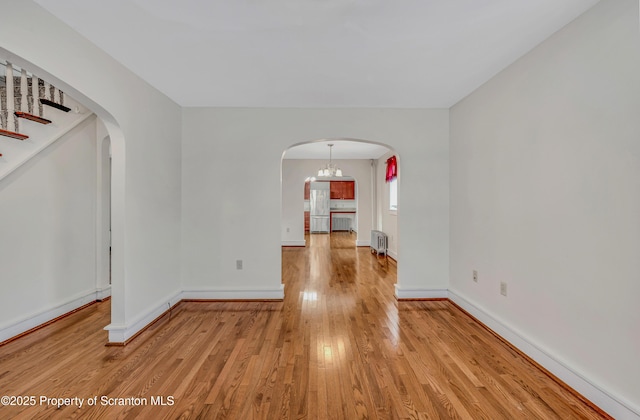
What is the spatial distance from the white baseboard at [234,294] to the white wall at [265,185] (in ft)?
0.19

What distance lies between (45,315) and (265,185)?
2.56 meters

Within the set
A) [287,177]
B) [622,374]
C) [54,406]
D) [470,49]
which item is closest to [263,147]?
[470,49]

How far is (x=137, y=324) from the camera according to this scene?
2.65m

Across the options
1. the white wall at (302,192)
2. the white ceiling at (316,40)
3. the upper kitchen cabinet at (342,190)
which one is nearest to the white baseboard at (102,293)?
the white ceiling at (316,40)

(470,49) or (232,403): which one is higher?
(470,49)

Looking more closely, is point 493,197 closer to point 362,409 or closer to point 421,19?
point 421,19

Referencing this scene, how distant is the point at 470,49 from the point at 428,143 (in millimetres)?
1434

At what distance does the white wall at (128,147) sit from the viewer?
1752 millimetres

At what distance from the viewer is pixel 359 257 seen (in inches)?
257

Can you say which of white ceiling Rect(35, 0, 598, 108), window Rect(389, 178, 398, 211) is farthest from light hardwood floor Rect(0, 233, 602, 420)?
window Rect(389, 178, 398, 211)

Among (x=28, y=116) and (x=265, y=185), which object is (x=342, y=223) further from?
(x=28, y=116)

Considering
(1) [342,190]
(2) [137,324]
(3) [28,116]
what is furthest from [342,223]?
(3) [28,116]

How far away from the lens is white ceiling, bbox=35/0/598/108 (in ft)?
5.78

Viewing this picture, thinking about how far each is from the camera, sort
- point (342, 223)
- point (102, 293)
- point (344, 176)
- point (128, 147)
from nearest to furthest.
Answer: point (128, 147) < point (102, 293) < point (344, 176) < point (342, 223)
